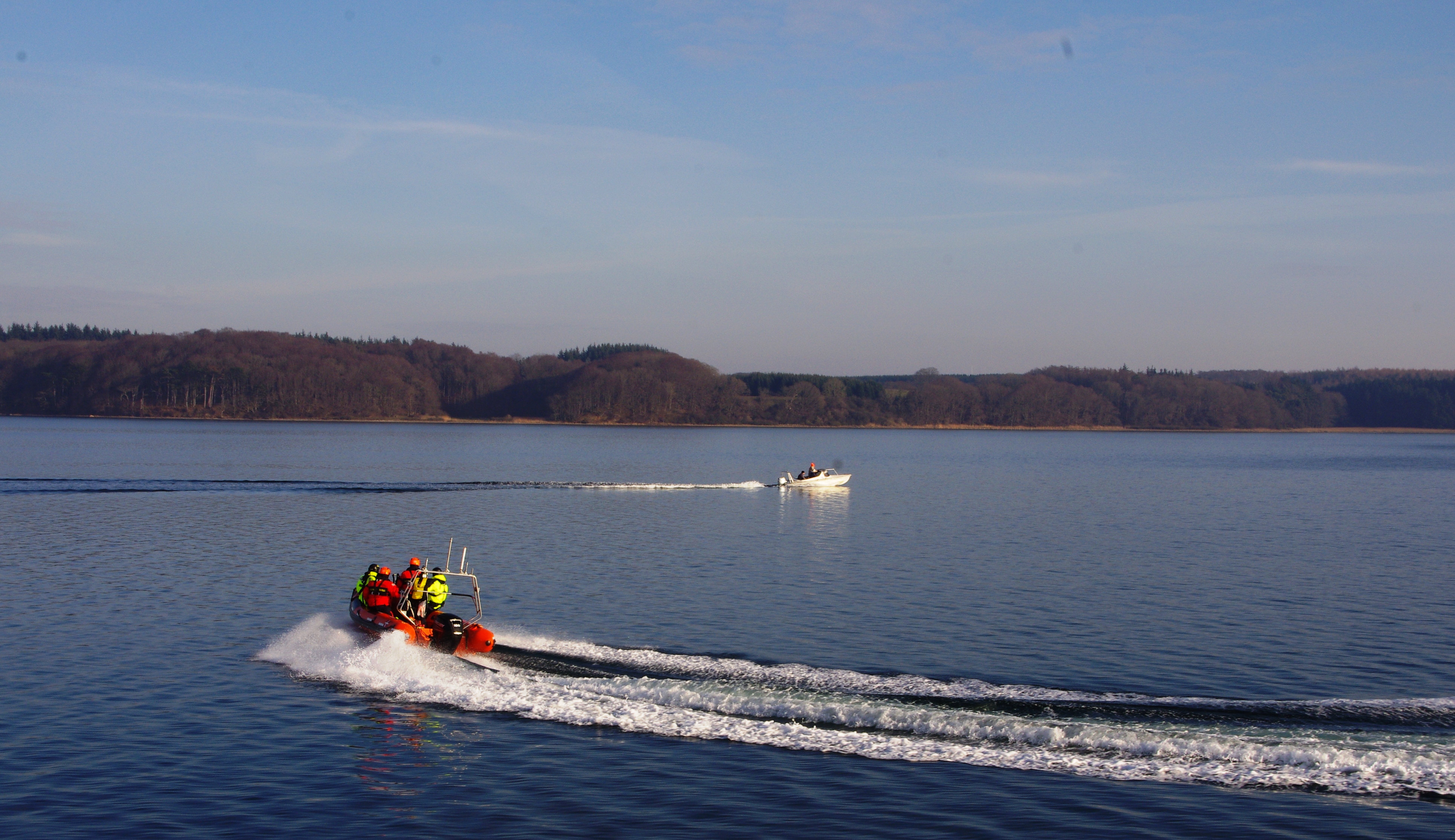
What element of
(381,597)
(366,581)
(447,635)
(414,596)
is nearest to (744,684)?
(447,635)

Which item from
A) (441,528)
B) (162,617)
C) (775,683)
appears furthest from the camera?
(441,528)

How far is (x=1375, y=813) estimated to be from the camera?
595 inches

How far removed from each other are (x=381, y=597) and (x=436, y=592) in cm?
130

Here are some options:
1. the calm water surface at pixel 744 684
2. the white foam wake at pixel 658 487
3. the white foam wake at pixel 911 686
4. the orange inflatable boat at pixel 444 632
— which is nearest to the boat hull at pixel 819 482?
the white foam wake at pixel 658 487

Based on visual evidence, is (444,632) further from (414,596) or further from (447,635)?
(414,596)

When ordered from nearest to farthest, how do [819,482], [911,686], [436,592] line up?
[911,686]
[436,592]
[819,482]

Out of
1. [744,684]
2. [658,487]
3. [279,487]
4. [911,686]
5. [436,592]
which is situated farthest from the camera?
[658,487]

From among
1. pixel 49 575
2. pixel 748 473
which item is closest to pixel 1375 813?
pixel 49 575

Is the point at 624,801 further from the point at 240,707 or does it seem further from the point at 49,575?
the point at 49,575

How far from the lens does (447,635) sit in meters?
23.5

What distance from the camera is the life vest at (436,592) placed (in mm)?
24812

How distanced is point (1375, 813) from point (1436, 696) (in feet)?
24.3

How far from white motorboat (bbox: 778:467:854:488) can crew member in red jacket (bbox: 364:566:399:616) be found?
2084 inches

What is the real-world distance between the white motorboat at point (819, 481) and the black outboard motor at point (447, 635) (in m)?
54.2
